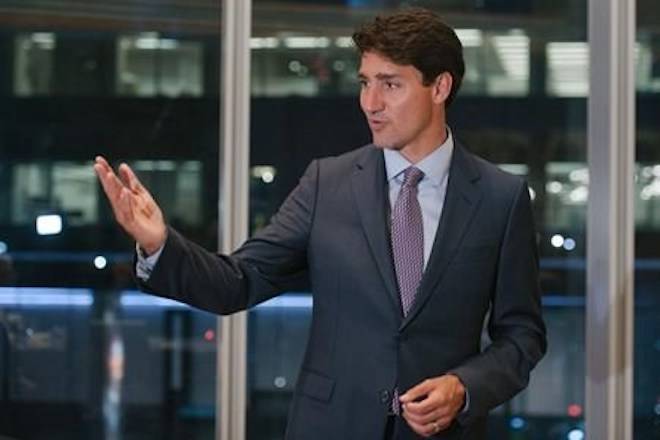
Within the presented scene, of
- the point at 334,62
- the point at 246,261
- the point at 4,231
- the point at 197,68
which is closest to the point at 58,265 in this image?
the point at 4,231

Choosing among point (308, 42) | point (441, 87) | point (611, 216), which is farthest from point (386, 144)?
point (308, 42)

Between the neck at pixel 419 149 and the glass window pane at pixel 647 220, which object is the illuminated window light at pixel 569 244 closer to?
the glass window pane at pixel 647 220

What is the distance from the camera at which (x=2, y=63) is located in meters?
4.48

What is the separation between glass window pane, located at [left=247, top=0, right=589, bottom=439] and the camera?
4410mm

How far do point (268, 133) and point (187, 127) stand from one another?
299mm

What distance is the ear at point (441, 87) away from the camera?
2.20m

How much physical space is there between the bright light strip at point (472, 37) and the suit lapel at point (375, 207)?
7.49 ft

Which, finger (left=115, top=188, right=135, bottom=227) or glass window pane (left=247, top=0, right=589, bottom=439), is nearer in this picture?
finger (left=115, top=188, right=135, bottom=227)

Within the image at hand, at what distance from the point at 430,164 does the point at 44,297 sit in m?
2.63

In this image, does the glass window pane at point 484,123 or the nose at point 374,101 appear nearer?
the nose at point 374,101

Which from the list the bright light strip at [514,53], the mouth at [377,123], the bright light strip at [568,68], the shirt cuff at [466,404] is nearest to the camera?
the shirt cuff at [466,404]

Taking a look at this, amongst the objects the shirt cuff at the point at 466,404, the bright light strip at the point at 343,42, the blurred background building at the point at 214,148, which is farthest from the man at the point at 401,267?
the bright light strip at the point at 343,42

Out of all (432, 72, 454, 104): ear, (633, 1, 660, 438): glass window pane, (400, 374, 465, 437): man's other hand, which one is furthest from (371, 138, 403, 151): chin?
(633, 1, 660, 438): glass window pane

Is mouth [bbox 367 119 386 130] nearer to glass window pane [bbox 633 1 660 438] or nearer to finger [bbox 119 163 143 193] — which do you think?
finger [bbox 119 163 143 193]
